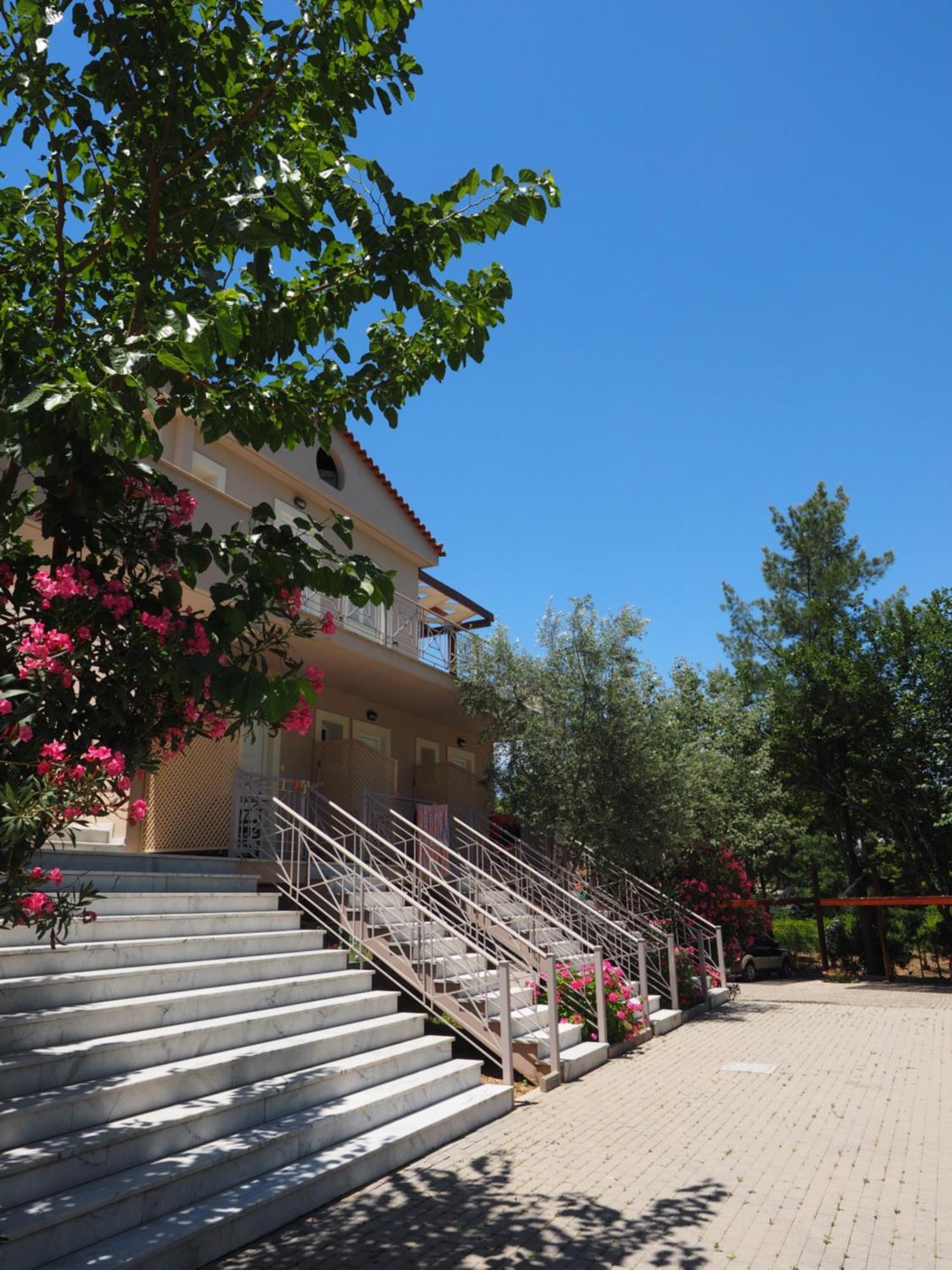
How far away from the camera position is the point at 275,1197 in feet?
16.3

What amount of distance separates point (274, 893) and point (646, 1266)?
5.63m

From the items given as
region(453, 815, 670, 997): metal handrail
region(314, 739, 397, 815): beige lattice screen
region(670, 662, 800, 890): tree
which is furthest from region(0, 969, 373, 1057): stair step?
region(670, 662, 800, 890): tree

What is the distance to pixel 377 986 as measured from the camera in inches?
369

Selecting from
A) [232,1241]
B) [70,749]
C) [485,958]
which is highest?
[70,749]

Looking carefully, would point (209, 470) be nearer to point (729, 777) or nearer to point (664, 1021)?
point (664, 1021)

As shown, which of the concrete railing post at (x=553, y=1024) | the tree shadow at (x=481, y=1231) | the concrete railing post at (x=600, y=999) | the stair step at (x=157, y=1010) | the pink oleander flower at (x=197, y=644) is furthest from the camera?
the concrete railing post at (x=600, y=999)

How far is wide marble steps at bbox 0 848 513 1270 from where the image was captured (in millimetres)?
4406

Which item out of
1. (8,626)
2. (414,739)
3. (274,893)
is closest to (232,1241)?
(8,626)

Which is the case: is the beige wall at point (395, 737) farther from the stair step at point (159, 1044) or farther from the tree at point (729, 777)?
the stair step at point (159, 1044)

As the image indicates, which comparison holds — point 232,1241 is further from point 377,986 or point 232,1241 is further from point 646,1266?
point 377,986

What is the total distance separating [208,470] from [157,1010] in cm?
899

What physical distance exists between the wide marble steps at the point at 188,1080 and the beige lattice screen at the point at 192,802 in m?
1.95

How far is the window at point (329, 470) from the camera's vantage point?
16.4 m

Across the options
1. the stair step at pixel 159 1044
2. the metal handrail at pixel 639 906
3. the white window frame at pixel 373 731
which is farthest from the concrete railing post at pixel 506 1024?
the white window frame at pixel 373 731
